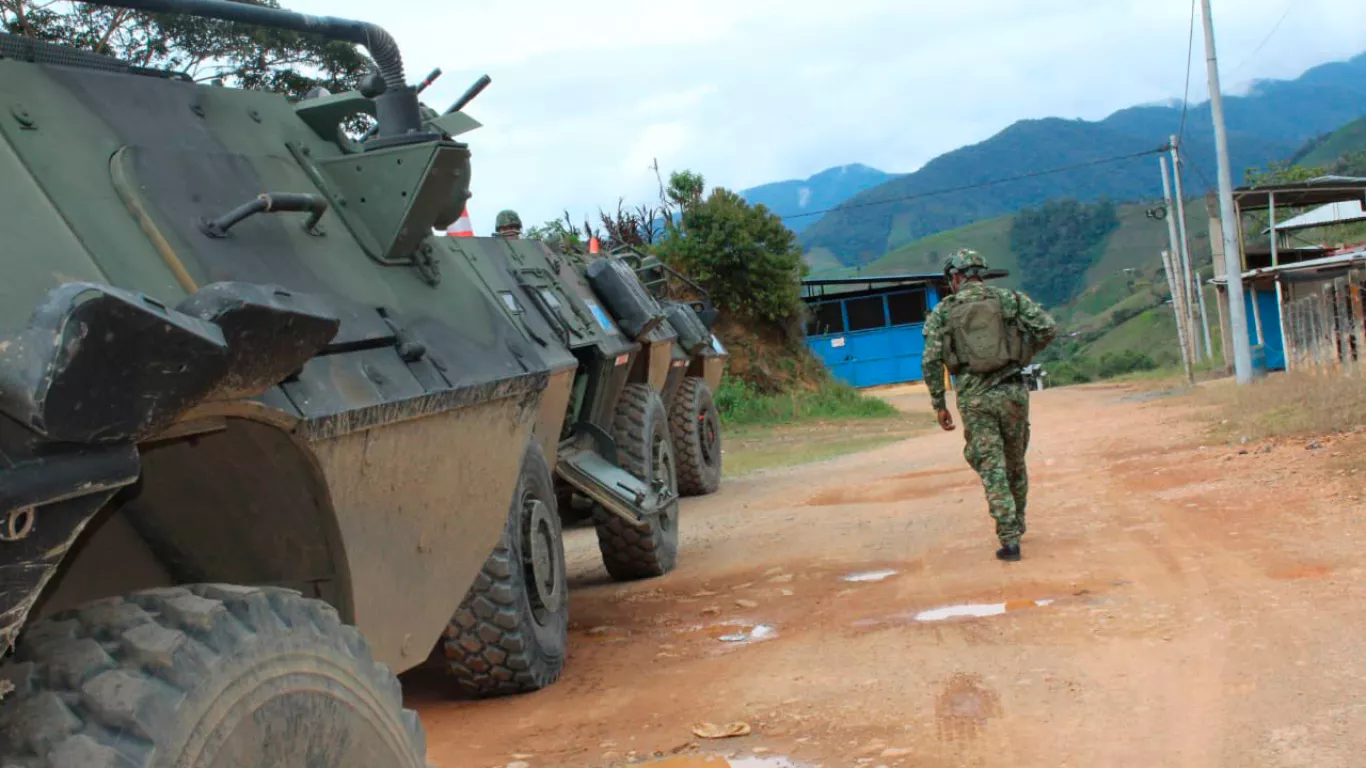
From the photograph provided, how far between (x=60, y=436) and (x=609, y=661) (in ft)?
14.3

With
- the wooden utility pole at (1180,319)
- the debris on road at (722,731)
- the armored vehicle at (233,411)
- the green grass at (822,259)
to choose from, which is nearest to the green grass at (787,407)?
the wooden utility pole at (1180,319)

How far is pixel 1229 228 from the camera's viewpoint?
20781 millimetres

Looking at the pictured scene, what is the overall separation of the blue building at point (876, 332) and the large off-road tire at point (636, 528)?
87.1 feet

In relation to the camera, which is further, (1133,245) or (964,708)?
(1133,245)

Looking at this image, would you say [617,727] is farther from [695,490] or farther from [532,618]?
[695,490]

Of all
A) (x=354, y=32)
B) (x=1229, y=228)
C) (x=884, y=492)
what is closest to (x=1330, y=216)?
(x=1229, y=228)

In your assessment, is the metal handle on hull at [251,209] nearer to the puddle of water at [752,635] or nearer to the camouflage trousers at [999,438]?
the puddle of water at [752,635]

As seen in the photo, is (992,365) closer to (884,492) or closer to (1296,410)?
(884,492)

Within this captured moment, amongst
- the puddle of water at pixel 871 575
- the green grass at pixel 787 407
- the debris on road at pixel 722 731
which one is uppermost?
the debris on road at pixel 722 731

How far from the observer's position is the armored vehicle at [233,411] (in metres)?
1.95

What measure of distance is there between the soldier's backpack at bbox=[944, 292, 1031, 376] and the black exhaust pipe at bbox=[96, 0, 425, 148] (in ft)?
12.5

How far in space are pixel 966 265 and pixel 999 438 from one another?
95 centimetres

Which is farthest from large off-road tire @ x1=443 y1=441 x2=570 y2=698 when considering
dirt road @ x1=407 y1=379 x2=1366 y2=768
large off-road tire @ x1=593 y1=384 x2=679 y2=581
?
large off-road tire @ x1=593 y1=384 x2=679 y2=581

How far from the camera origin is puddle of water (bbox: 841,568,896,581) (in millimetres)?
7295
